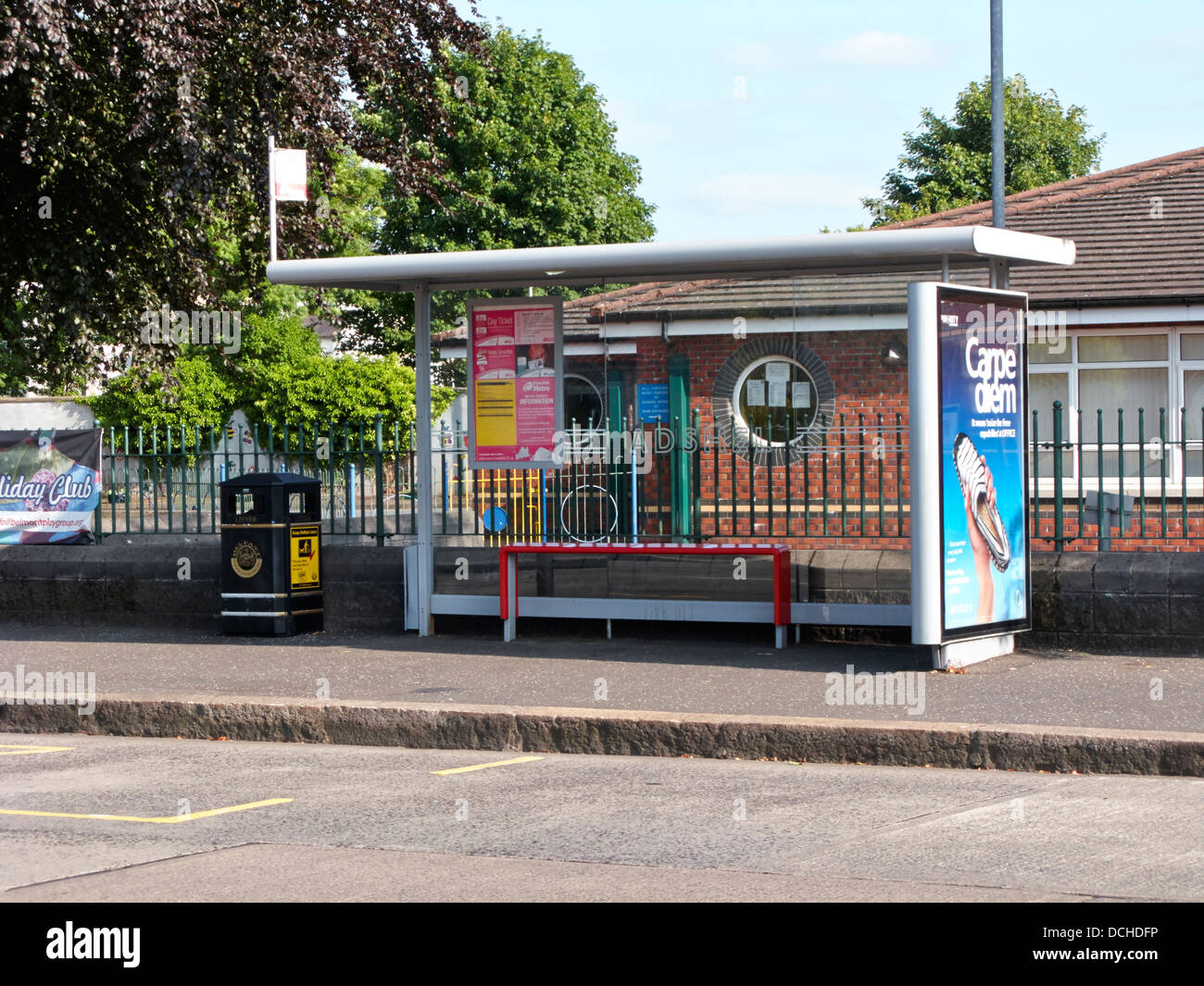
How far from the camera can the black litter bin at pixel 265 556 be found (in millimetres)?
12305

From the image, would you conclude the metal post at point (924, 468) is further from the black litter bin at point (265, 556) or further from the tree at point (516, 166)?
the tree at point (516, 166)

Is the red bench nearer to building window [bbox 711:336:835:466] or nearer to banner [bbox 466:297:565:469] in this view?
banner [bbox 466:297:565:469]

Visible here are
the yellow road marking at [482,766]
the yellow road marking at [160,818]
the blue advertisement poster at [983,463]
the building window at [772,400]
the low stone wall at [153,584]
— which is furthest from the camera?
the low stone wall at [153,584]

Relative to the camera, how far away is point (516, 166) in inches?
1703

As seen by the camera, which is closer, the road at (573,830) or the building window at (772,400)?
the road at (573,830)

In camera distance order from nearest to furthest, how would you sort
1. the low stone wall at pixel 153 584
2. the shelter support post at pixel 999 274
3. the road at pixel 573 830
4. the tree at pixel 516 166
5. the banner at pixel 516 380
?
the road at pixel 573 830, the shelter support post at pixel 999 274, the banner at pixel 516 380, the low stone wall at pixel 153 584, the tree at pixel 516 166

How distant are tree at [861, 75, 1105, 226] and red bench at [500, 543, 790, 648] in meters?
39.0

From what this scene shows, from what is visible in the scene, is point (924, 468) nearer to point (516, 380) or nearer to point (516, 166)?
point (516, 380)

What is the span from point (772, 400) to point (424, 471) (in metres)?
2.86

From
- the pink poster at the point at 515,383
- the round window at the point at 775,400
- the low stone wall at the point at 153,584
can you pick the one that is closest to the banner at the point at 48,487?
the low stone wall at the point at 153,584

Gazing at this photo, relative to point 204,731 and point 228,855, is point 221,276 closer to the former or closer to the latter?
point 204,731

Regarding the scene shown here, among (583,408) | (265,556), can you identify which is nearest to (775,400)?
(583,408)

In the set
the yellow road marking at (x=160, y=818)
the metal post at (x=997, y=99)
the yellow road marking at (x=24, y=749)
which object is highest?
the metal post at (x=997, y=99)

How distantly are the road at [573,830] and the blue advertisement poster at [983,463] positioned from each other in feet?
7.83
